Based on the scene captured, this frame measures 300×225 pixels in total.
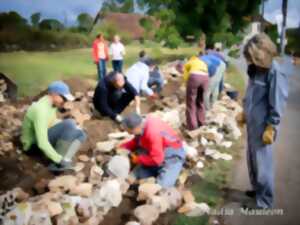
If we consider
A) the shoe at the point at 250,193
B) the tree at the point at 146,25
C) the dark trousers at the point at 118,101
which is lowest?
the shoe at the point at 250,193

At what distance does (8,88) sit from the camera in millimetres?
2387

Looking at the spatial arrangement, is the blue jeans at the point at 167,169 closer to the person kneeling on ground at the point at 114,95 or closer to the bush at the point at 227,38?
the person kneeling on ground at the point at 114,95

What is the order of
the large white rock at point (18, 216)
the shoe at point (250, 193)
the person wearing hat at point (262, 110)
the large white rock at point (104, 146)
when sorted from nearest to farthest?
the large white rock at point (18, 216) < the person wearing hat at point (262, 110) < the large white rock at point (104, 146) < the shoe at point (250, 193)

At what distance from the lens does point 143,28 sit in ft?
7.93

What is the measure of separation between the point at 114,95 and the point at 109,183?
1.32 ft

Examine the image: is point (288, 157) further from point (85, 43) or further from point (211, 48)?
point (85, 43)

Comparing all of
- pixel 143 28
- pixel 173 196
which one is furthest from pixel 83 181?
pixel 143 28

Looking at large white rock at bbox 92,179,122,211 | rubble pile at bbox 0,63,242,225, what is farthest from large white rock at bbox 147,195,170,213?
large white rock at bbox 92,179,122,211

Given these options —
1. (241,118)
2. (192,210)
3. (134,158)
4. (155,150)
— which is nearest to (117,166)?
(134,158)

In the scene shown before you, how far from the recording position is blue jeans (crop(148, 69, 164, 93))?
97.6 inches

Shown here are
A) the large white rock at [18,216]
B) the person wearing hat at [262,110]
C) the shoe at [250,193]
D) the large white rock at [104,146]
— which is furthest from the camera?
the shoe at [250,193]

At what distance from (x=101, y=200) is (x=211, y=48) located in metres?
0.87

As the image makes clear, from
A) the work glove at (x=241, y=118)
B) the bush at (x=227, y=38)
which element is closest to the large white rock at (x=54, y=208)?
the work glove at (x=241, y=118)

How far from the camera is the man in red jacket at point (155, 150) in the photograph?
2438mm
